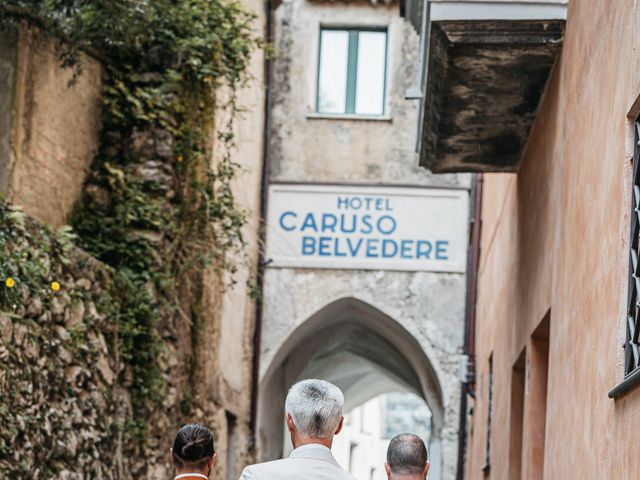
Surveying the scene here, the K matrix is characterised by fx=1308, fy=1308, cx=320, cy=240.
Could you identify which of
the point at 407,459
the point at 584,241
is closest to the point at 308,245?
the point at 584,241

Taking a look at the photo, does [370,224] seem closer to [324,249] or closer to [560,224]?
[324,249]

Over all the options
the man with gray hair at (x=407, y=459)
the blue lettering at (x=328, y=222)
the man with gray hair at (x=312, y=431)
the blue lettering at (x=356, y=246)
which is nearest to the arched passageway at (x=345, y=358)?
the blue lettering at (x=356, y=246)

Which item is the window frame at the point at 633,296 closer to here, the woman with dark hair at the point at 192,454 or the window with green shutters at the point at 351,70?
the woman with dark hair at the point at 192,454

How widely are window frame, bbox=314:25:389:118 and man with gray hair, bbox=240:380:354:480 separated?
1230 centimetres

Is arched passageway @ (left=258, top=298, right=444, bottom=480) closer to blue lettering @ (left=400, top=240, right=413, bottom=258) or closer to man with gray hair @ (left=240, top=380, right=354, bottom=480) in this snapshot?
blue lettering @ (left=400, top=240, right=413, bottom=258)

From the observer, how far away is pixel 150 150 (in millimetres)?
9734

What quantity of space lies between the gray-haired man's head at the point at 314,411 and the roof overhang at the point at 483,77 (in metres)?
3.21

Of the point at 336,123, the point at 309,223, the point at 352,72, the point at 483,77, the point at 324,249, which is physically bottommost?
the point at 324,249

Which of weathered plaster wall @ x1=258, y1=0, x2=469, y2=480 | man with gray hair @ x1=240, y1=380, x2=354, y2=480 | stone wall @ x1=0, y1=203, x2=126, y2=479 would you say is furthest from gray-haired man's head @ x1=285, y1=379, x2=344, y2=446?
weathered plaster wall @ x1=258, y1=0, x2=469, y2=480

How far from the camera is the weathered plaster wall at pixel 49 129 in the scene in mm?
8305

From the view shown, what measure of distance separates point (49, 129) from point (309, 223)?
6948mm

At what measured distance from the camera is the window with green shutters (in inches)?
622

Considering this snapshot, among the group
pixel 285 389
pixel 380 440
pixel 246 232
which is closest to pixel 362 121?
pixel 246 232

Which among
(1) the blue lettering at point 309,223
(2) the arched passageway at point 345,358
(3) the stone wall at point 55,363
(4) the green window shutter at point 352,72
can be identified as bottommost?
(2) the arched passageway at point 345,358
